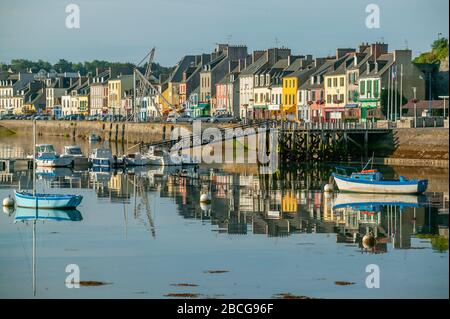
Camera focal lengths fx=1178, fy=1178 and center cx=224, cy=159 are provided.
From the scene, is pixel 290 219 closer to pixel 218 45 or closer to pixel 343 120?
pixel 343 120

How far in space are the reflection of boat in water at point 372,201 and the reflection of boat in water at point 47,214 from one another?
10515 mm

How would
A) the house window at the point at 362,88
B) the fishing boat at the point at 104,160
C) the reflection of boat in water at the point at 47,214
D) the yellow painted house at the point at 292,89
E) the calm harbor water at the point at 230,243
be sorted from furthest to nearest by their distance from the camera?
the yellow painted house at the point at 292,89
the house window at the point at 362,88
the fishing boat at the point at 104,160
the reflection of boat in water at the point at 47,214
the calm harbor water at the point at 230,243

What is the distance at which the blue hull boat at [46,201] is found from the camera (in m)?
44.8

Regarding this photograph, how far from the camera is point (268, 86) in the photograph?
108 meters

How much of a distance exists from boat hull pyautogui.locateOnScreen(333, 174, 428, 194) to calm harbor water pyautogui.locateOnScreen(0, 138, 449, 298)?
69 centimetres

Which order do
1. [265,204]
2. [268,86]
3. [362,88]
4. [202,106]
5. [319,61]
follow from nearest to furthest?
[265,204] < [362,88] < [319,61] < [268,86] < [202,106]

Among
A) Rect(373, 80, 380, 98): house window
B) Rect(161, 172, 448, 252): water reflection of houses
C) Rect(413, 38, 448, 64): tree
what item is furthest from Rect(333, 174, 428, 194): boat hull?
Rect(413, 38, 448, 64): tree

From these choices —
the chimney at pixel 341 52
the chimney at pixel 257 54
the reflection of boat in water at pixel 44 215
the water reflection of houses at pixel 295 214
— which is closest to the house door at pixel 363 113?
the chimney at pixel 341 52

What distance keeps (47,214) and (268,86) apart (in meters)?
65.9

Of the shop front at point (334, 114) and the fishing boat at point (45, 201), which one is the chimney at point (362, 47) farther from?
the fishing boat at point (45, 201)

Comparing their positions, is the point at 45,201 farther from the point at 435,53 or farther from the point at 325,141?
the point at 435,53

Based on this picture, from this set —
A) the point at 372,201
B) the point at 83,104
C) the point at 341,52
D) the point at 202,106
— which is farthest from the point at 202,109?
the point at 372,201

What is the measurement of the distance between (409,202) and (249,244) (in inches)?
523

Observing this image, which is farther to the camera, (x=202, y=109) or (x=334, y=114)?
(x=202, y=109)
